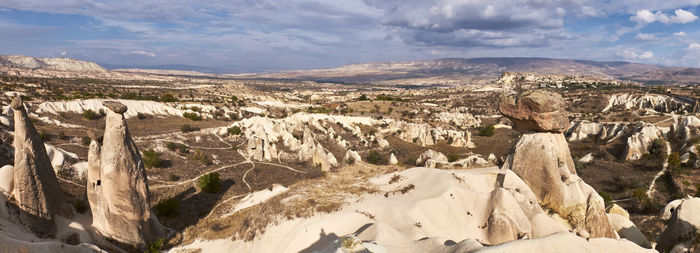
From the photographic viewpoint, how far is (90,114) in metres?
36.7

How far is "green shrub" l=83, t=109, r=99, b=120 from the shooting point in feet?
119

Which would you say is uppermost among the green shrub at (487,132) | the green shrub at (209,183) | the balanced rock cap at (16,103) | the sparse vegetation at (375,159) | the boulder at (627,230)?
the balanced rock cap at (16,103)

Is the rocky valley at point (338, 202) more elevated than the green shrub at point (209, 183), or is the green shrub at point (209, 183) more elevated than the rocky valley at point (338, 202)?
the rocky valley at point (338, 202)

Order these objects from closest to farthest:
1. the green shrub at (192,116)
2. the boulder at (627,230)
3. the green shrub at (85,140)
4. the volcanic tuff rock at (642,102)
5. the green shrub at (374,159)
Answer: the boulder at (627,230) < the green shrub at (85,140) < the green shrub at (374,159) < the green shrub at (192,116) < the volcanic tuff rock at (642,102)

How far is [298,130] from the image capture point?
4388cm

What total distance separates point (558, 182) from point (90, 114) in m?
44.7

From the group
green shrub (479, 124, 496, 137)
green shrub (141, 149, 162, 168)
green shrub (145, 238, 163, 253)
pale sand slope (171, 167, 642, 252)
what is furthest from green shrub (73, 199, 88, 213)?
green shrub (479, 124, 496, 137)

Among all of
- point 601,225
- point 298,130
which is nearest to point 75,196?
point 601,225

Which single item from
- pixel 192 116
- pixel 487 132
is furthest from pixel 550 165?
pixel 192 116

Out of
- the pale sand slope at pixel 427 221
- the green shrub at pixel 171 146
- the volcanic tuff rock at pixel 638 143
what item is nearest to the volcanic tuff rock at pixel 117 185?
the pale sand slope at pixel 427 221

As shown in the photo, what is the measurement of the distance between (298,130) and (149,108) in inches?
828

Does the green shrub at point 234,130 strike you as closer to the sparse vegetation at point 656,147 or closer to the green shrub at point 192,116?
the green shrub at point 192,116

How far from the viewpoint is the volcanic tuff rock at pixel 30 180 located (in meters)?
10.00

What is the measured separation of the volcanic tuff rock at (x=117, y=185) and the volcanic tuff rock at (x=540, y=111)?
15.5m
